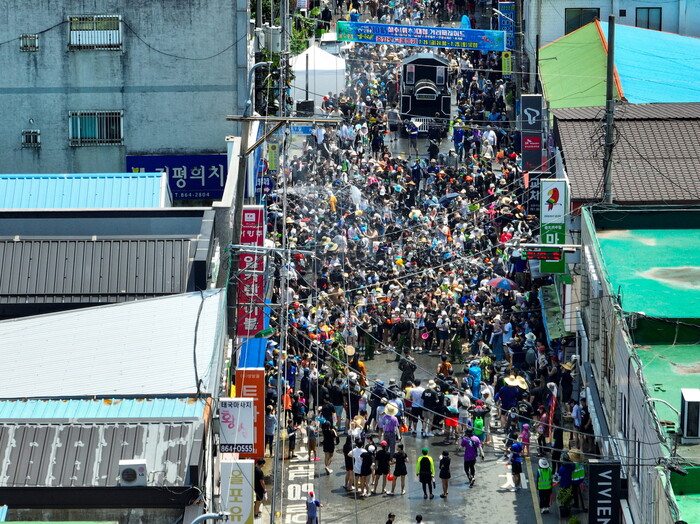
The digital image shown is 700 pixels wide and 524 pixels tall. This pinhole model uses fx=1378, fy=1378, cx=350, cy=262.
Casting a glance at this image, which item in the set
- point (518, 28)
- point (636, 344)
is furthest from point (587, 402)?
point (518, 28)

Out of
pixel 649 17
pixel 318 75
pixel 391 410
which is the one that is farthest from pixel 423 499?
pixel 649 17

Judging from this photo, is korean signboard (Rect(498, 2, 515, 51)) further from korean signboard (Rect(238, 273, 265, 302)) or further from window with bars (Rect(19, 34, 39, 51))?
korean signboard (Rect(238, 273, 265, 302))

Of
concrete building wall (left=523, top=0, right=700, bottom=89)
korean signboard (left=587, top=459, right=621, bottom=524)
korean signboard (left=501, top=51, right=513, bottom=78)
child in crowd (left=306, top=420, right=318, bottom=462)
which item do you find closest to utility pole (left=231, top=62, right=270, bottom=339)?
child in crowd (left=306, top=420, right=318, bottom=462)

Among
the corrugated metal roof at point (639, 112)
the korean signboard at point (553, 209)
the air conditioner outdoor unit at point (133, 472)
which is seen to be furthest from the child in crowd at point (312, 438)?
the corrugated metal roof at point (639, 112)

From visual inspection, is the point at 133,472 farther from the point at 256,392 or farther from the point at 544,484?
the point at 544,484

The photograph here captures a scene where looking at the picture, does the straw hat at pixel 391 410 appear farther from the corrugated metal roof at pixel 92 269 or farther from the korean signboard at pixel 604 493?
the korean signboard at pixel 604 493

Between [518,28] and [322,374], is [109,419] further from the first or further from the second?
[518,28]
